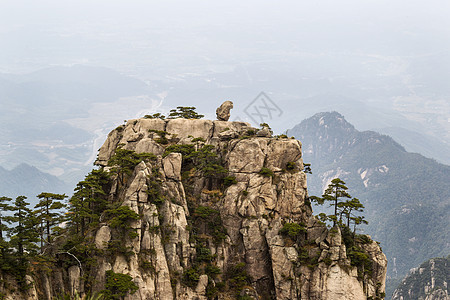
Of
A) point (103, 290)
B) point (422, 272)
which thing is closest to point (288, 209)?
point (103, 290)

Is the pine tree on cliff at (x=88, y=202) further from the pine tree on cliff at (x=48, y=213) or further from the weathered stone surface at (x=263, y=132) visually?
the weathered stone surface at (x=263, y=132)

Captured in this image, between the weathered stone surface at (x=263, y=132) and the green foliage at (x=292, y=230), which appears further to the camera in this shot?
the weathered stone surface at (x=263, y=132)

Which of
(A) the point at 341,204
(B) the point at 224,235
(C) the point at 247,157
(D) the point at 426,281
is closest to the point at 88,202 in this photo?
(B) the point at 224,235

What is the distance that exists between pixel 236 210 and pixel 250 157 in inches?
243

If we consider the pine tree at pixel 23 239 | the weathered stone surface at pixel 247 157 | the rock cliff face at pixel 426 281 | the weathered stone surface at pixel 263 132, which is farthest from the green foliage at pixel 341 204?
the rock cliff face at pixel 426 281

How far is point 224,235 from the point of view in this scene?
159 feet

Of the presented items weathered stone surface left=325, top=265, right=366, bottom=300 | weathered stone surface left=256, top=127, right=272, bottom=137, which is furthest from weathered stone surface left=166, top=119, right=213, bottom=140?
weathered stone surface left=325, top=265, right=366, bottom=300

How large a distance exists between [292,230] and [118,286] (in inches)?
709

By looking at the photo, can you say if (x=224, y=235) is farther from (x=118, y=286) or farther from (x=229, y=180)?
(x=118, y=286)

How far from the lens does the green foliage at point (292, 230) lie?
4716 cm

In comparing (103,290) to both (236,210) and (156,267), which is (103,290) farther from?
(236,210)

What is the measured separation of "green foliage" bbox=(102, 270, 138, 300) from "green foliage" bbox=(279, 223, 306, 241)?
16071mm

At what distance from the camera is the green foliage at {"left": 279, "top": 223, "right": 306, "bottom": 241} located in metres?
47.2

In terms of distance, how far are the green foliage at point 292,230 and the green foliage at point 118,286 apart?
16071 mm
